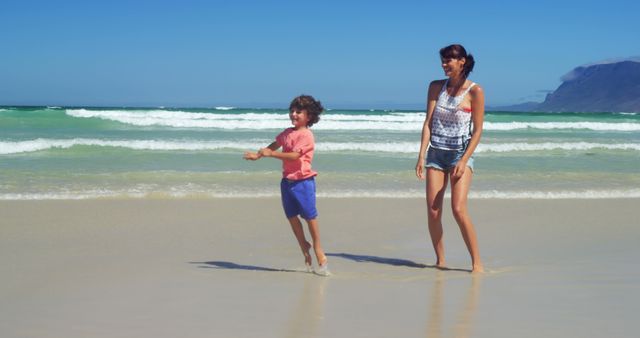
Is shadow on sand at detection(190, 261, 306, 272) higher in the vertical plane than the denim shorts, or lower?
lower

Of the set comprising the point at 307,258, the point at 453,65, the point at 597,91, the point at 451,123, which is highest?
the point at 597,91

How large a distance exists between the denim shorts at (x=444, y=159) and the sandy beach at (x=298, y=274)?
2.52 feet

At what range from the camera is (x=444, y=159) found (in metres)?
5.16

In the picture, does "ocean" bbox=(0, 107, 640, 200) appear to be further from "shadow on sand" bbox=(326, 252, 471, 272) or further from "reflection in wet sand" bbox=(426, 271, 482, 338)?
"reflection in wet sand" bbox=(426, 271, 482, 338)

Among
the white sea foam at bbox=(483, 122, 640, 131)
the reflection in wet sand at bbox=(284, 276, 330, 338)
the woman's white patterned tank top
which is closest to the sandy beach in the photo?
the reflection in wet sand at bbox=(284, 276, 330, 338)

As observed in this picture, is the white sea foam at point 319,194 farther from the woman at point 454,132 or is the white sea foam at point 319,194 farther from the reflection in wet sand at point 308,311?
the reflection in wet sand at point 308,311

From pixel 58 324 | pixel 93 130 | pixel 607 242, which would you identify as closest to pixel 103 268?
pixel 58 324

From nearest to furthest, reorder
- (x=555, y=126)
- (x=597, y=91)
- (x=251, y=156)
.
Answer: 1. (x=251, y=156)
2. (x=555, y=126)
3. (x=597, y=91)

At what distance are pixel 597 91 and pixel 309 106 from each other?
126m

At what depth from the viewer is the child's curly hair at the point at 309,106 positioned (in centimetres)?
498

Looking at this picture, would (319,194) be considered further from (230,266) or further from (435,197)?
(435,197)

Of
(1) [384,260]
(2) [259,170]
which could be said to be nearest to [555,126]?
(2) [259,170]

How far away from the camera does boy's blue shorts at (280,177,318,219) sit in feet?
16.4

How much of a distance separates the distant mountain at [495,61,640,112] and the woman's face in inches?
3921
